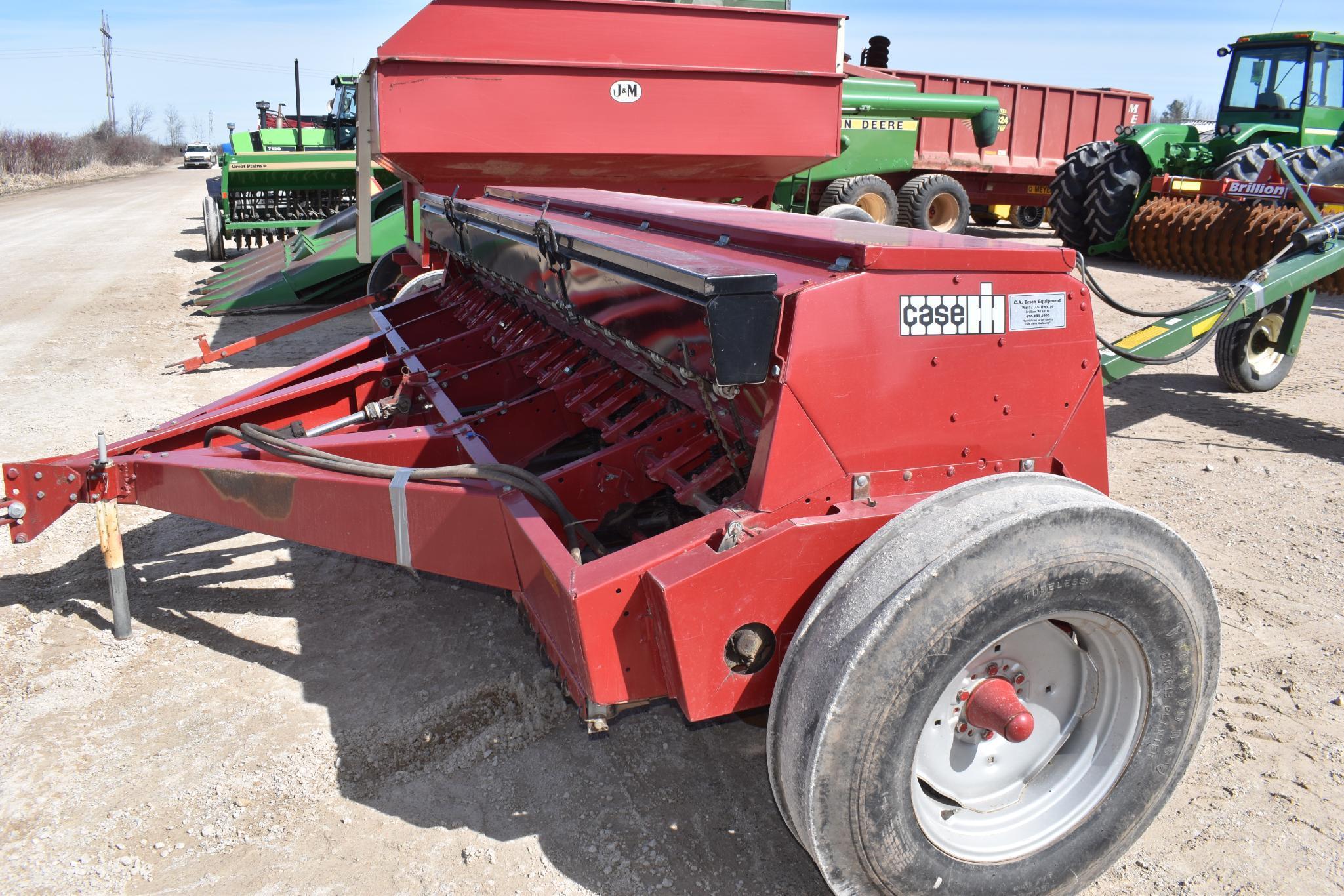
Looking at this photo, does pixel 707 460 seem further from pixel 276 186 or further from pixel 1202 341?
pixel 276 186

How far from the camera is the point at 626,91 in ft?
19.4

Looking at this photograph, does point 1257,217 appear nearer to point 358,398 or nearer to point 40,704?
point 358,398

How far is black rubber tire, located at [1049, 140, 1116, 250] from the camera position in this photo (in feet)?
38.3

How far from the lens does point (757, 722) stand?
2.28 metres

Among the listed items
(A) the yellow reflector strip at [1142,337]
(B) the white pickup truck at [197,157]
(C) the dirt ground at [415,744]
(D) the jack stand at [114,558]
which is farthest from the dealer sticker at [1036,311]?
(B) the white pickup truck at [197,157]

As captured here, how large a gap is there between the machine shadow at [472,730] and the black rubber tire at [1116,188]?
10.4 meters

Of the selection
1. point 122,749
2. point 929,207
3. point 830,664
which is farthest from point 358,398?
point 929,207

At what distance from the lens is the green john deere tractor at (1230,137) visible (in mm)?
11375

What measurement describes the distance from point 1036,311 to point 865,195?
9.65 meters

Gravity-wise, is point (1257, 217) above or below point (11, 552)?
above

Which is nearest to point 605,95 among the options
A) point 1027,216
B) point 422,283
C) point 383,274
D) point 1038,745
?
point 422,283

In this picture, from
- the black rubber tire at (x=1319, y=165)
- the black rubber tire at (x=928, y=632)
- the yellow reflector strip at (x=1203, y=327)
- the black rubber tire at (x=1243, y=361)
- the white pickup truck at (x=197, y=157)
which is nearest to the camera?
the black rubber tire at (x=928, y=632)

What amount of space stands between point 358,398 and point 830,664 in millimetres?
2739

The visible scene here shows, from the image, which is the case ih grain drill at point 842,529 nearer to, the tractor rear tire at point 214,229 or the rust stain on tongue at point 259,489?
the rust stain on tongue at point 259,489
